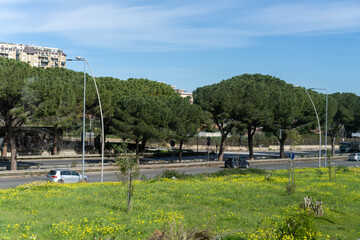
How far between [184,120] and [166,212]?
35984 mm

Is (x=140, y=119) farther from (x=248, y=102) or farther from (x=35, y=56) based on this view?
(x=35, y=56)

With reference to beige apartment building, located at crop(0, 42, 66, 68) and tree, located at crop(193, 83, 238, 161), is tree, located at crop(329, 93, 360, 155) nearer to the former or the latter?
tree, located at crop(193, 83, 238, 161)

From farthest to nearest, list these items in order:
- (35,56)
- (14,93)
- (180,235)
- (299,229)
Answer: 1. (35,56)
2. (14,93)
3. (299,229)
4. (180,235)

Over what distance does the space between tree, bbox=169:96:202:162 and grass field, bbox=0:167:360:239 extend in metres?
27.3

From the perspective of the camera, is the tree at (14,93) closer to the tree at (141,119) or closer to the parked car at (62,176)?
the parked car at (62,176)

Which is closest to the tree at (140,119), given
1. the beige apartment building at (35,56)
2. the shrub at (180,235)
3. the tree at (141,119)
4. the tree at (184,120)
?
the tree at (141,119)

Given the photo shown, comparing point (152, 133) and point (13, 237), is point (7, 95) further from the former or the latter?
point (13, 237)

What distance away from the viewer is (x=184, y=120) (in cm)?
5034

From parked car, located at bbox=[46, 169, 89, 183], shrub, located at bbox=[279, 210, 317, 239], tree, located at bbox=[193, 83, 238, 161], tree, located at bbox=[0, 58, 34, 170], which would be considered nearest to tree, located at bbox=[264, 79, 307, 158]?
tree, located at bbox=[193, 83, 238, 161]

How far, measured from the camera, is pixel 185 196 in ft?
61.3

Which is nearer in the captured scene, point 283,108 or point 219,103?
point 219,103

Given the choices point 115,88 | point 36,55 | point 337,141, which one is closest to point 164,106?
point 115,88

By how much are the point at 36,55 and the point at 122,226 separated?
→ 17173 centimetres

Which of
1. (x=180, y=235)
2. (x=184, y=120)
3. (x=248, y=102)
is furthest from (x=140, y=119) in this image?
(x=180, y=235)
